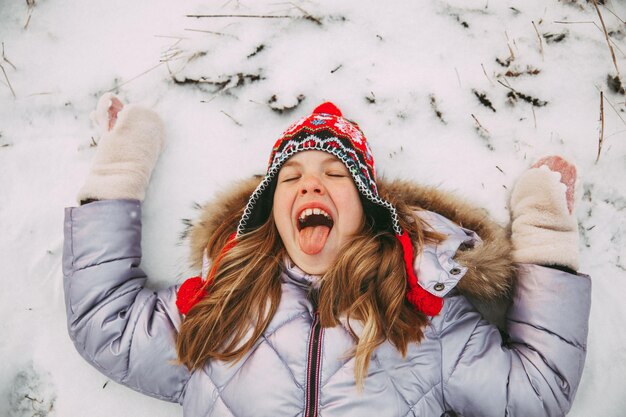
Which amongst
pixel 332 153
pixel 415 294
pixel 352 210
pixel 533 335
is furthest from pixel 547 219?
pixel 332 153

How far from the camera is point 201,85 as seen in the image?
2488 millimetres

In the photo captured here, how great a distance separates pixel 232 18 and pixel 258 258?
1302 millimetres

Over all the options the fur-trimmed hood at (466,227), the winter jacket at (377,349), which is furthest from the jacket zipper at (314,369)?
the fur-trimmed hood at (466,227)

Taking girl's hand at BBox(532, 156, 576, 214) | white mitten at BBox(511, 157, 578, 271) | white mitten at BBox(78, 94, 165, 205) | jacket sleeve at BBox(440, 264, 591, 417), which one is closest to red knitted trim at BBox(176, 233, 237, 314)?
white mitten at BBox(78, 94, 165, 205)

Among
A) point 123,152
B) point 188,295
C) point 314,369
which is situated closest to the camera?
point 314,369

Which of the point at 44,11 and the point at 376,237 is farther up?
the point at 44,11

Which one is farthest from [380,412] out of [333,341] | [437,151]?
[437,151]

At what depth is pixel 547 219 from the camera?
2.06 meters

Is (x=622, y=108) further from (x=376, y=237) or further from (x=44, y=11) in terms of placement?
(x=44, y=11)

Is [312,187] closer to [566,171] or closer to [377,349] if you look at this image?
[377,349]

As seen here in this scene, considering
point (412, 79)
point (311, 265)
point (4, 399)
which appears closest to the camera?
point (311, 265)

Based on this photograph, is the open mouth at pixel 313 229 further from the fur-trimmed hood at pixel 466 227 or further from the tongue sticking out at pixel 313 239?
the fur-trimmed hood at pixel 466 227

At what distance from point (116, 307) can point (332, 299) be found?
948 millimetres

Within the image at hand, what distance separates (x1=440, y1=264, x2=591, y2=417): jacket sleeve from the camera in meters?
1.91
